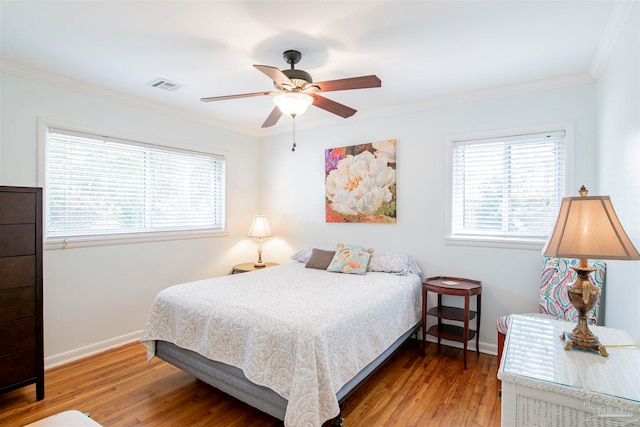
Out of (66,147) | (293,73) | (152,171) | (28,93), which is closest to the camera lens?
(293,73)

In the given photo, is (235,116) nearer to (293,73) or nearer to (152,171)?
(152,171)

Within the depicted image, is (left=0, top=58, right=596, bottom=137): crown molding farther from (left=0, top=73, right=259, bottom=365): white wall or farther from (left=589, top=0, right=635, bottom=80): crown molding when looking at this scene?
(left=589, top=0, right=635, bottom=80): crown molding

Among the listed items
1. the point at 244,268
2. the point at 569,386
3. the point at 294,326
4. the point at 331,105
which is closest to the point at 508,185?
the point at 331,105

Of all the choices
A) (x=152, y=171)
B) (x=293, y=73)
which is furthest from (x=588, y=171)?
(x=152, y=171)

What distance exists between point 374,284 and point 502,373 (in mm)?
1648

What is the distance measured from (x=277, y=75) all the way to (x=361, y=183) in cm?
206

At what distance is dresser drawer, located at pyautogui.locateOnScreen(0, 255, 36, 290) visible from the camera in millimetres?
2225

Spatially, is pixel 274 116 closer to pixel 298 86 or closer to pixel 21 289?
pixel 298 86

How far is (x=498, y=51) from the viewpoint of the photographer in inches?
95.2

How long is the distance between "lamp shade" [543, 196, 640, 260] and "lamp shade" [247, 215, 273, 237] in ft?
11.2

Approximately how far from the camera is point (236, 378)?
2.11m

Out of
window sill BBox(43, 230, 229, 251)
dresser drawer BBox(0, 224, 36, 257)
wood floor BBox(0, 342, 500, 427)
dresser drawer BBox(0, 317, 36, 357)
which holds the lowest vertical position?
wood floor BBox(0, 342, 500, 427)

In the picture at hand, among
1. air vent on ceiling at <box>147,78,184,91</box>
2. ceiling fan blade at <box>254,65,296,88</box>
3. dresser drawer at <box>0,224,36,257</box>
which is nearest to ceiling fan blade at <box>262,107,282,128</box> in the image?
ceiling fan blade at <box>254,65,296,88</box>

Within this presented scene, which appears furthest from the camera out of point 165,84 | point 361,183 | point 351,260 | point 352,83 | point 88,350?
point 361,183
